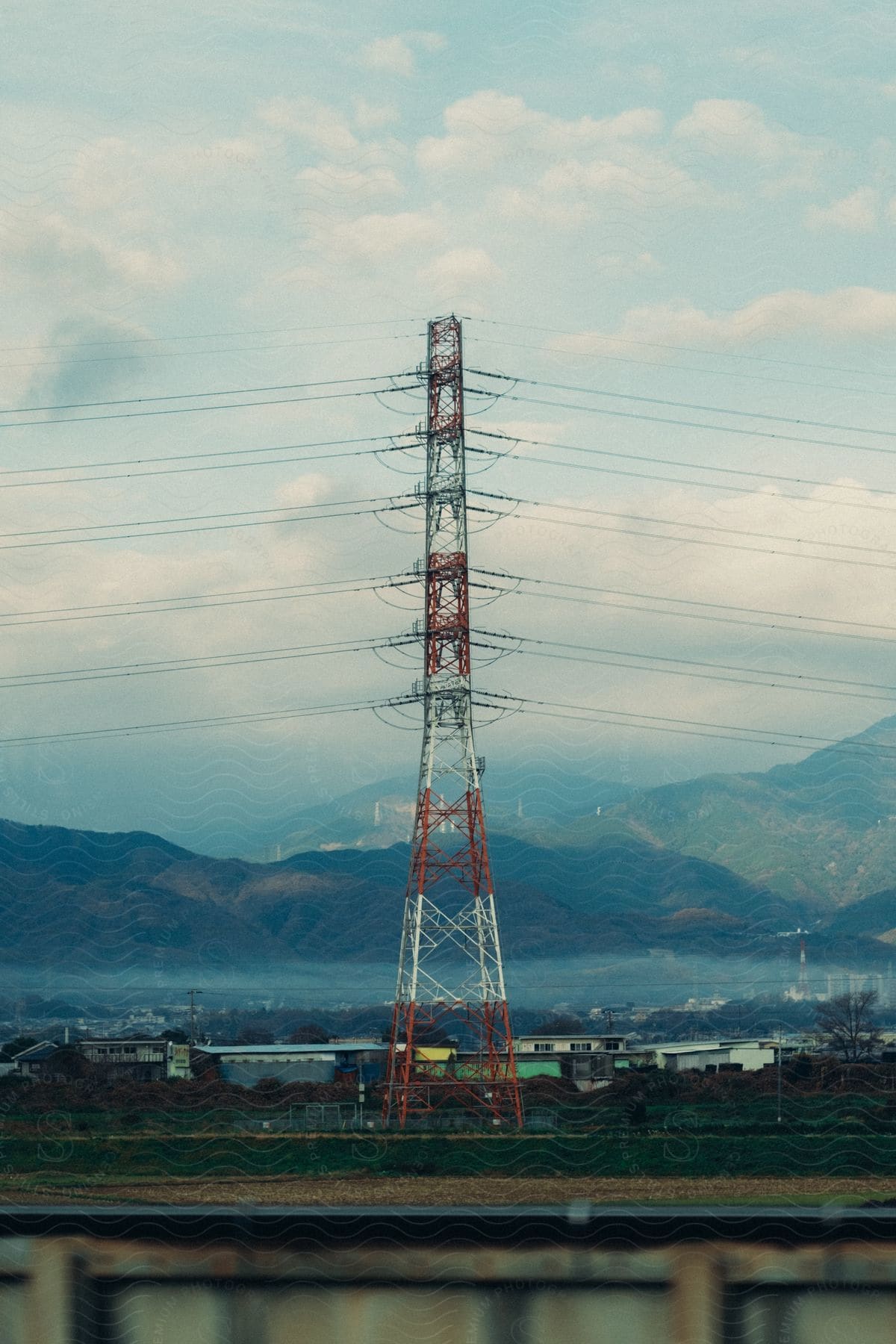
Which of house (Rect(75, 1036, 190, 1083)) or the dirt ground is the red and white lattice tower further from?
house (Rect(75, 1036, 190, 1083))

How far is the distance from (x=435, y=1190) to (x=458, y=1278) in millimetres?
14856

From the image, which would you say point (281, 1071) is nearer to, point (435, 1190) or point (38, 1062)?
point (38, 1062)

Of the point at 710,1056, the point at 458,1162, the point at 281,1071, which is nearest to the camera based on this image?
the point at 458,1162

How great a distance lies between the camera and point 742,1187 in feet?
87.1

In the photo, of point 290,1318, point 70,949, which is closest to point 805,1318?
point 290,1318

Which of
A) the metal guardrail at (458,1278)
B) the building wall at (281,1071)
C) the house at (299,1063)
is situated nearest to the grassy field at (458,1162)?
the metal guardrail at (458,1278)

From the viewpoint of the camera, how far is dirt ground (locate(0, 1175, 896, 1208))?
73.4 ft

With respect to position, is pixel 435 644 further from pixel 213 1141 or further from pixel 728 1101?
pixel 728 1101

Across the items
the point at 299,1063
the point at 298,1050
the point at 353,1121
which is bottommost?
the point at 299,1063

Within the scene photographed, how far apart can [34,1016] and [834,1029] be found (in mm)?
77755

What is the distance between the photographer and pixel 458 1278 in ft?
36.7

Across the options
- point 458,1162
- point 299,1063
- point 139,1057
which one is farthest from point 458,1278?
point 139,1057

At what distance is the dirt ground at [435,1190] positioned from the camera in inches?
880

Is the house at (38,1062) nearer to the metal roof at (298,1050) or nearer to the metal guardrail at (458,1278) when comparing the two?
the metal roof at (298,1050)
